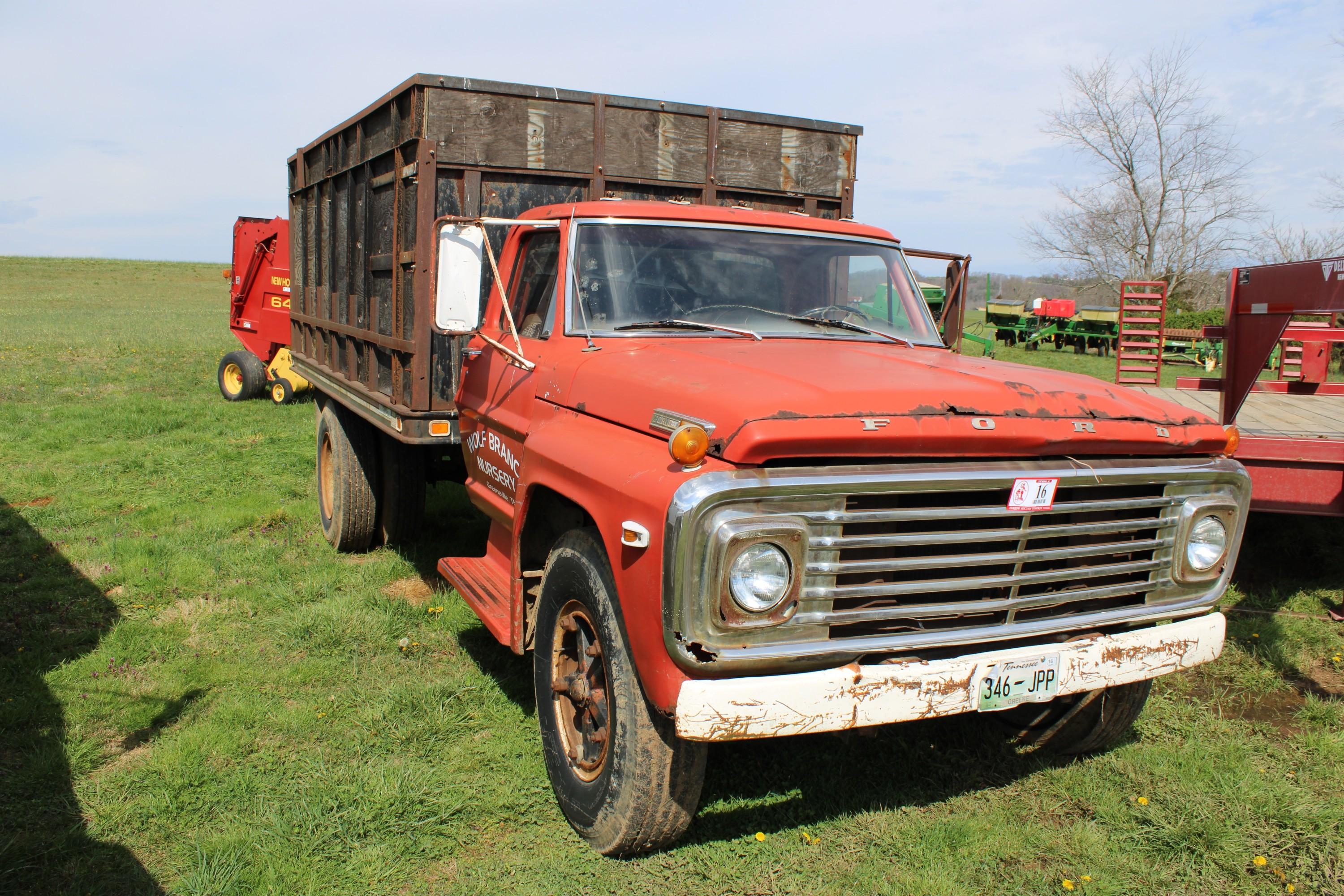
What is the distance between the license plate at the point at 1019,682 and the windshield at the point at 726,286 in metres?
1.55

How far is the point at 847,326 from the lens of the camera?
158 inches

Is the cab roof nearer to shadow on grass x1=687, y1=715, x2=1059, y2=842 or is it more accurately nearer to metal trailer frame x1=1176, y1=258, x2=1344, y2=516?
metal trailer frame x1=1176, y1=258, x2=1344, y2=516

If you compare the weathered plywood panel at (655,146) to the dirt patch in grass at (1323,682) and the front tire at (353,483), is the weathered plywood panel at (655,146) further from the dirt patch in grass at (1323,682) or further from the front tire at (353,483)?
the dirt patch in grass at (1323,682)

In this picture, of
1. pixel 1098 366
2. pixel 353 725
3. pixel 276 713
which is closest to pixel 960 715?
pixel 353 725

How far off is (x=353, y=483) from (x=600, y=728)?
12.0 feet

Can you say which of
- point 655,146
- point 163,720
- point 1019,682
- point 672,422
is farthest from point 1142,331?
point 163,720

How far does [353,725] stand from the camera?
13.4ft

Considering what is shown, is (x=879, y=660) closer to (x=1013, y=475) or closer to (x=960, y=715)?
(x=1013, y=475)

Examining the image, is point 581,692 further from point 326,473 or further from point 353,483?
point 326,473

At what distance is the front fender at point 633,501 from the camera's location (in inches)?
103

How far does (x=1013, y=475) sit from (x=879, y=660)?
0.65 metres

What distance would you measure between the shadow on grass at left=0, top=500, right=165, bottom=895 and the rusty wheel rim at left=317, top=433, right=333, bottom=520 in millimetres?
1562

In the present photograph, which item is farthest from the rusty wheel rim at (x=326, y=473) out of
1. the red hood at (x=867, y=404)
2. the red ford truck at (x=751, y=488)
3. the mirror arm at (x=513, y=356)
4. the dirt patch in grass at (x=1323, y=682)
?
the dirt patch in grass at (x=1323, y=682)

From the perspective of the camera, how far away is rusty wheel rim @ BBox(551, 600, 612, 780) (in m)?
3.13
